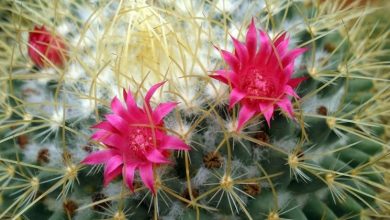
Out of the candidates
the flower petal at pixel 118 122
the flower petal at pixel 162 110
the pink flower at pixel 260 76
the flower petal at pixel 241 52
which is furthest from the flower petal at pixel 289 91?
the flower petal at pixel 118 122

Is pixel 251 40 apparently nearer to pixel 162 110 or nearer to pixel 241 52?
pixel 241 52

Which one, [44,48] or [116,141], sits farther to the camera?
[44,48]

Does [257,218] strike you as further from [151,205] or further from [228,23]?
[228,23]

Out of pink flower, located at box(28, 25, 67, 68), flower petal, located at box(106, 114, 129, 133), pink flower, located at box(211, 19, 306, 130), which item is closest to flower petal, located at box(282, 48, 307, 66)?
pink flower, located at box(211, 19, 306, 130)

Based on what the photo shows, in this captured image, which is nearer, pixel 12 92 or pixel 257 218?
pixel 257 218

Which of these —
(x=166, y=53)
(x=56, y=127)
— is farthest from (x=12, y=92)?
(x=166, y=53)

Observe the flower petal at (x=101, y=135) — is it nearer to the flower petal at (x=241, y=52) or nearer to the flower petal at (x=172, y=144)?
the flower petal at (x=172, y=144)

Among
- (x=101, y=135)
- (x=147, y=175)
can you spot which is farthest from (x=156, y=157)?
(x=101, y=135)
